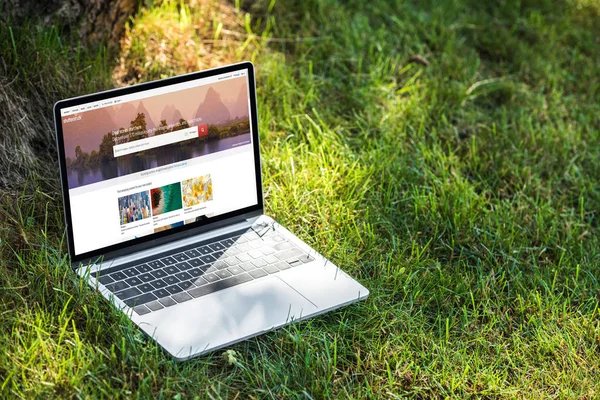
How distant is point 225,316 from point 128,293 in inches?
13.5

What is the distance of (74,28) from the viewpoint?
3719mm

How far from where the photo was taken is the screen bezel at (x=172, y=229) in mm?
2693

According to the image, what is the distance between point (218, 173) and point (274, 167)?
0.67m

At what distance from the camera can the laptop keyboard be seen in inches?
109

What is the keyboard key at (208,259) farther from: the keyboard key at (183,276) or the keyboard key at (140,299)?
the keyboard key at (140,299)

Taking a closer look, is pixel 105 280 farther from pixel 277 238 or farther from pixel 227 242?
pixel 277 238

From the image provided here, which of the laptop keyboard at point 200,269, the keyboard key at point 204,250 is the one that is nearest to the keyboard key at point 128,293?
the laptop keyboard at point 200,269

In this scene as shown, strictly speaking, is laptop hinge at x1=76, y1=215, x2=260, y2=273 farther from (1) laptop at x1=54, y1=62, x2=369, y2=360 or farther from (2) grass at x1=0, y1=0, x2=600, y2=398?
(2) grass at x1=0, y1=0, x2=600, y2=398

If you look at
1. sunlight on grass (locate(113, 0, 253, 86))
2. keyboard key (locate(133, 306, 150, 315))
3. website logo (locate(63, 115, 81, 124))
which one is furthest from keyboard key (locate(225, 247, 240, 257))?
sunlight on grass (locate(113, 0, 253, 86))

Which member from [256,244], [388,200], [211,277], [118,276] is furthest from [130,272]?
[388,200]

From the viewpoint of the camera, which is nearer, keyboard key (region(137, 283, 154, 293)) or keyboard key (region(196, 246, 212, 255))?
keyboard key (region(137, 283, 154, 293))

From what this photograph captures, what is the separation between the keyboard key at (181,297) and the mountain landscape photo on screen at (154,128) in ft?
1.54

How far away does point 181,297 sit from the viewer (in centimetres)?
278

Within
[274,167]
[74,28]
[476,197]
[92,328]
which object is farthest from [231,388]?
[74,28]
